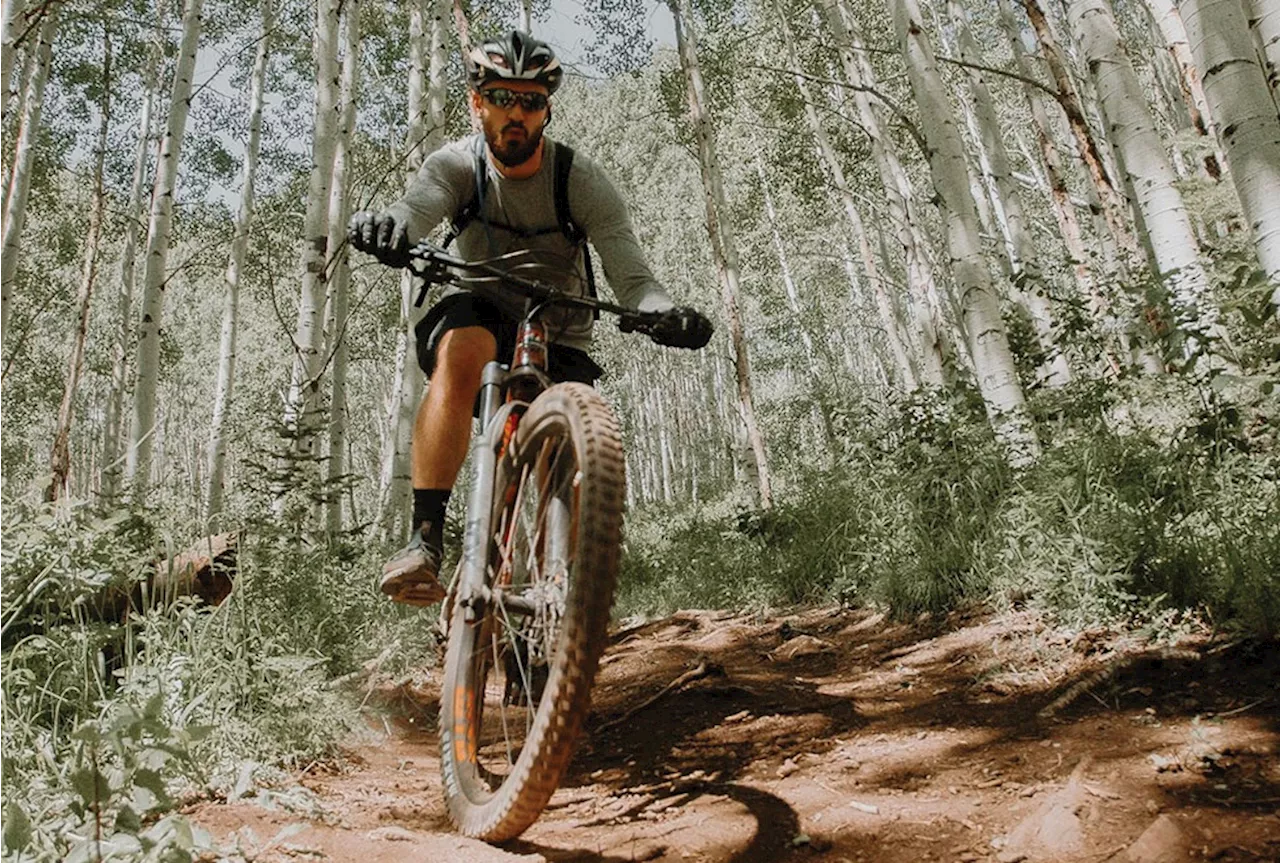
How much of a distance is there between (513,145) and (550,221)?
30 cm

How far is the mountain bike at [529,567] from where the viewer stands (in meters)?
1.83

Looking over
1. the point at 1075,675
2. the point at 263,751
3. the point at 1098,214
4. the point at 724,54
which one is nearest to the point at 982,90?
the point at 1098,214

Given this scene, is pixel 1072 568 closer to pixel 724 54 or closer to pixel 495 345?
pixel 495 345

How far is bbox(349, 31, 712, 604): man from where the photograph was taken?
8.84ft

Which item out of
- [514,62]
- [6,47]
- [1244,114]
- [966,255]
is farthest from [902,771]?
[6,47]

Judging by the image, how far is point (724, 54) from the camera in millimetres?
18203

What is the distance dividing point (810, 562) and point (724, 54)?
14.6 meters

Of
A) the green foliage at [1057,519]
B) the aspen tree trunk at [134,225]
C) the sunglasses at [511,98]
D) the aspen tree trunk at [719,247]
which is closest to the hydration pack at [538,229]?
the sunglasses at [511,98]

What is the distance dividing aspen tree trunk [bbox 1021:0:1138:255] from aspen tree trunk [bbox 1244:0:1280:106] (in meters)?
3.99

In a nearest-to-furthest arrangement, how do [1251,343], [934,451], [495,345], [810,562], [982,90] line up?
[495,345], [1251,343], [934,451], [810,562], [982,90]

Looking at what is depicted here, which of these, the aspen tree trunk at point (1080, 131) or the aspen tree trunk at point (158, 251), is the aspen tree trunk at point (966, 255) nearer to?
the aspen tree trunk at point (1080, 131)

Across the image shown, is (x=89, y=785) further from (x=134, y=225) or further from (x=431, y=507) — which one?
(x=134, y=225)

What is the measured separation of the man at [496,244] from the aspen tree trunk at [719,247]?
263 inches

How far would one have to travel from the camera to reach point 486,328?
9.37 feet
